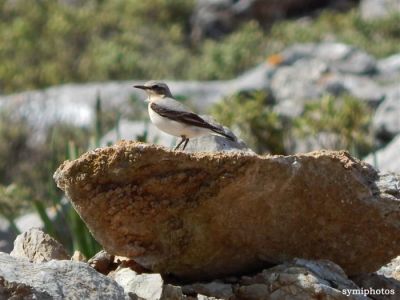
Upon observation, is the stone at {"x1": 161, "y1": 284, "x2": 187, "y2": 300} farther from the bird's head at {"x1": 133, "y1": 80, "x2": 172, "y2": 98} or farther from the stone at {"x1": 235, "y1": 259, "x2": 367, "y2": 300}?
the bird's head at {"x1": 133, "y1": 80, "x2": 172, "y2": 98}

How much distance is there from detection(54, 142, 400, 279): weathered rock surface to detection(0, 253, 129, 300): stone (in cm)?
79

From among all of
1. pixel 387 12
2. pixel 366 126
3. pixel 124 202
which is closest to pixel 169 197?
pixel 124 202

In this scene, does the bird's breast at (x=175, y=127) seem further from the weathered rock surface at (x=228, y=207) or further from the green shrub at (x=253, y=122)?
the green shrub at (x=253, y=122)

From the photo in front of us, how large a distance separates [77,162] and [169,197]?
522 millimetres

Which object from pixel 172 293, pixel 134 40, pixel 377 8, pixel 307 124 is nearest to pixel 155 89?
pixel 172 293

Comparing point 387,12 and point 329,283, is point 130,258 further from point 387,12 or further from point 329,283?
point 387,12

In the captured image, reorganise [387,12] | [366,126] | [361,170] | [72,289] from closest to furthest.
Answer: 1. [72,289]
2. [361,170]
3. [366,126]
4. [387,12]

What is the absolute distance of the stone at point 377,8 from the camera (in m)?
33.8

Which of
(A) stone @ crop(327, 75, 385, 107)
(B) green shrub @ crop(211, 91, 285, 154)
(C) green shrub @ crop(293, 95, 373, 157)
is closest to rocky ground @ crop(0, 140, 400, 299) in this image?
(C) green shrub @ crop(293, 95, 373, 157)

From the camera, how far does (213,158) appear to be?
665 cm

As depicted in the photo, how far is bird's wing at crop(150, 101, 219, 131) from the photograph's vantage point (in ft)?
28.6

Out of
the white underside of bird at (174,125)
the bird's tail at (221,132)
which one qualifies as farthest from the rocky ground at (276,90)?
the bird's tail at (221,132)

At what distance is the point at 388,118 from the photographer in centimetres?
1791

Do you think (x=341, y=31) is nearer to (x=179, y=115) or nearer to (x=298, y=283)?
(x=179, y=115)
